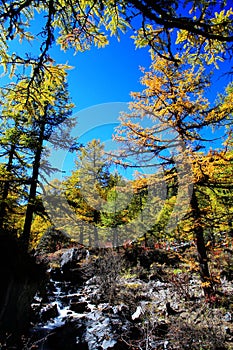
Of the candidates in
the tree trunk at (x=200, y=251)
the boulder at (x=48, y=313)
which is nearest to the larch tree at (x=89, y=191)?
the boulder at (x=48, y=313)

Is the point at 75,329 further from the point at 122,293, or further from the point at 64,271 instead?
the point at 64,271

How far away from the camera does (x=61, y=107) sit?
14398 millimetres

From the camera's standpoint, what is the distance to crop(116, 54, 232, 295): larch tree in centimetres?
757

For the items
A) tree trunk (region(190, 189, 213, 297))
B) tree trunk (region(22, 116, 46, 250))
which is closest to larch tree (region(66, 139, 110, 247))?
tree trunk (region(22, 116, 46, 250))

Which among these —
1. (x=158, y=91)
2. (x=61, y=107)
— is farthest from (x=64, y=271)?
(x=158, y=91)

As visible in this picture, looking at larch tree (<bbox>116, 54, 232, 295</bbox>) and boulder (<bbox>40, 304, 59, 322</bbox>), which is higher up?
larch tree (<bbox>116, 54, 232, 295</bbox>)

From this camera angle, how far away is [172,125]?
822cm

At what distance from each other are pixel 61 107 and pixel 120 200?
30.6 feet

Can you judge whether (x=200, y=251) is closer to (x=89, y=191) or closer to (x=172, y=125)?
(x=172, y=125)

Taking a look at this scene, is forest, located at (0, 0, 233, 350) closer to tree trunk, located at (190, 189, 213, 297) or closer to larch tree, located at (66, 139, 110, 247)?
tree trunk, located at (190, 189, 213, 297)

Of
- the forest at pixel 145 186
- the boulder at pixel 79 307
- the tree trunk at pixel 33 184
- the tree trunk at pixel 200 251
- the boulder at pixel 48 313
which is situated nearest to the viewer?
the forest at pixel 145 186

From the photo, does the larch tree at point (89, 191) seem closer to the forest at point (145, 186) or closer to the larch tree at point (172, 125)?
the forest at point (145, 186)

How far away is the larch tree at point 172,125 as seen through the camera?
7570mm

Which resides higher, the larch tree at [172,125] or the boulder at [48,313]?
the larch tree at [172,125]
